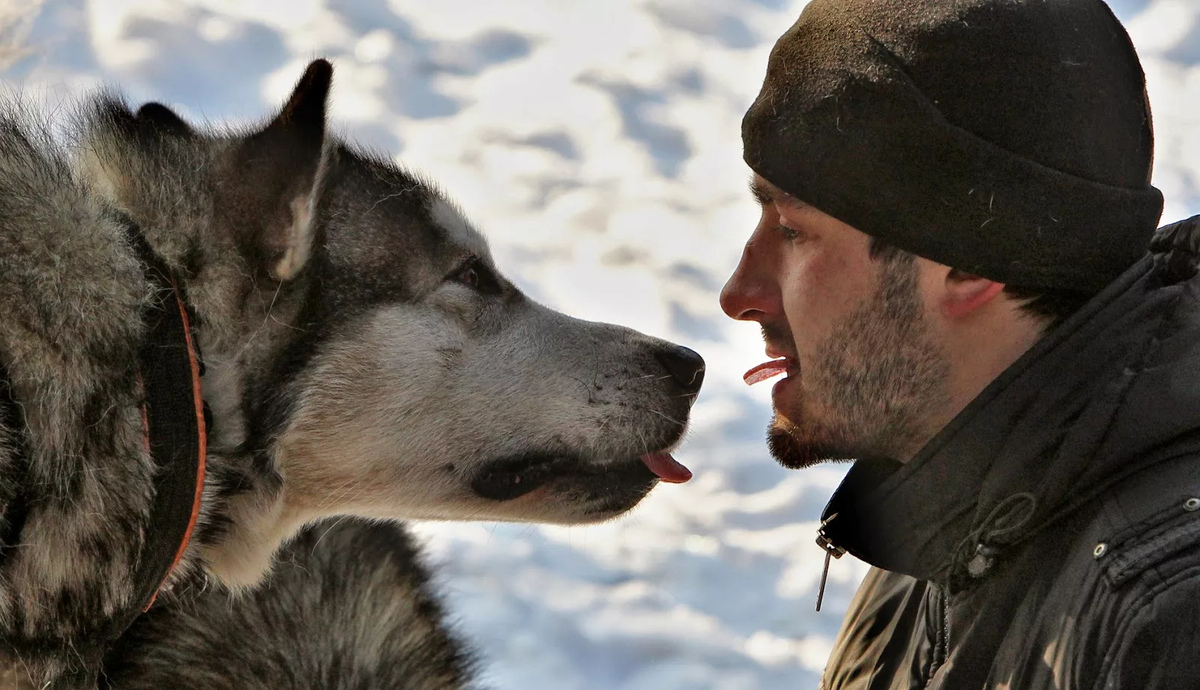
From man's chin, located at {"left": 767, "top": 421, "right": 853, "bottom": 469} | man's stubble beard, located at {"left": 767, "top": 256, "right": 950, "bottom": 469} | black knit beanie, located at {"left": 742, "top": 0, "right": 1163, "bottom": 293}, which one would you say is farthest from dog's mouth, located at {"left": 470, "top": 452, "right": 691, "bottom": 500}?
black knit beanie, located at {"left": 742, "top": 0, "right": 1163, "bottom": 293}

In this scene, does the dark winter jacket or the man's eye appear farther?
the man's eye

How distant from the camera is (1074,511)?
8.09ft

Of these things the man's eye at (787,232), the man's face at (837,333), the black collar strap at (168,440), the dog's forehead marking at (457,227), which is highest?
the dog's forehead marking at (457,227)

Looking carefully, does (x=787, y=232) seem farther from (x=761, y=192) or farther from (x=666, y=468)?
(x=666, y=468)

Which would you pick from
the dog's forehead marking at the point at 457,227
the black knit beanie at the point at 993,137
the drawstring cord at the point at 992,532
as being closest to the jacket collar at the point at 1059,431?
the drawstring cord at the point at 992,532

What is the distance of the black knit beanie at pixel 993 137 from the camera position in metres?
2.72

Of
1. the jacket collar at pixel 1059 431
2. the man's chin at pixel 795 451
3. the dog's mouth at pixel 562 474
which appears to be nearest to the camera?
the jacket collar at pixel 1059 431

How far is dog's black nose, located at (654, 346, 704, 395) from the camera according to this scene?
3574mm

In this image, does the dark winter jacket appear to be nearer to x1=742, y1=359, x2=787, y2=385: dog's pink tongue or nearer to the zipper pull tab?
the zipper pull tab

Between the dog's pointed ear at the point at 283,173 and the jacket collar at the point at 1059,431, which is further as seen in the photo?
the dog's pointed ear at the point at 283,173

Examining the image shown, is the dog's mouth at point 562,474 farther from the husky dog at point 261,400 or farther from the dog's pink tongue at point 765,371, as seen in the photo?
the dog's pink tongue at point 765,371

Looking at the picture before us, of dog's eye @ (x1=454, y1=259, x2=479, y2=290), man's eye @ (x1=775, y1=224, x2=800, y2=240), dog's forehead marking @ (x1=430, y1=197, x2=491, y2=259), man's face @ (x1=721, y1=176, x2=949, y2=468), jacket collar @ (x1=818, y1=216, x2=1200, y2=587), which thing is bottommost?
jacket collar @ (x1=818, y1=216, x2=1200, y2=587)

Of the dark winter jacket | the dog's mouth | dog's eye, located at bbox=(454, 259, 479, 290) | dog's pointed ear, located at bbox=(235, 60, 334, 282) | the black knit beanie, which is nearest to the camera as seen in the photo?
the dark winter jacket

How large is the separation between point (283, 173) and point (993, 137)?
183 cm
